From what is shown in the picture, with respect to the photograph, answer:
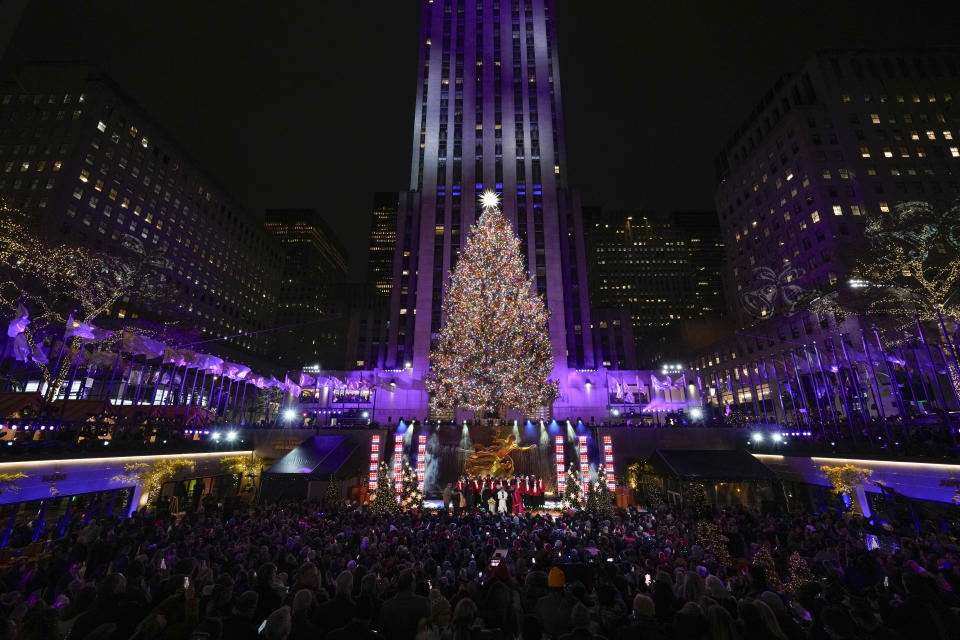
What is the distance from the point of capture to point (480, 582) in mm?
8344

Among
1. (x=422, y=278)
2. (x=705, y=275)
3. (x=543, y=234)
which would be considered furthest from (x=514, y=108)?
(x=705, y=275)

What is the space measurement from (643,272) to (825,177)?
247 ft

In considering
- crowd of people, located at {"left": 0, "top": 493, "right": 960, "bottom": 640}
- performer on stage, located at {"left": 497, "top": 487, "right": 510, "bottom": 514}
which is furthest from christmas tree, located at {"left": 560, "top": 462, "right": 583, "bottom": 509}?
crowd of people, located at {"left": 0, "top": 493, "right": 960, "bottom": 640}

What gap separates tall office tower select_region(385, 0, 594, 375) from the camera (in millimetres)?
52406

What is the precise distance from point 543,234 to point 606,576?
47802 millimetres

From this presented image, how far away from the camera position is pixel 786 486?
25.9 meters

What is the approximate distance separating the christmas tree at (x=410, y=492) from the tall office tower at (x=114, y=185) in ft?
131

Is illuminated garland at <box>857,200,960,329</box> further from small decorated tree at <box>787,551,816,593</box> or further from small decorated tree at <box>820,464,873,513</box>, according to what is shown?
small decorated tree at <box>787,551,816,593</box>

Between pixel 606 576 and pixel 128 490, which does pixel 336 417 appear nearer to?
A: pixel 128 490

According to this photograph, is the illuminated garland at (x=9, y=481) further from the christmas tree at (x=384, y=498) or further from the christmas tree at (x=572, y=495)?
the christmas tree at (x=572, y=495)

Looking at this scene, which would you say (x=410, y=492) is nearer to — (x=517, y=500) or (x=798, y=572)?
(x=517, y=500)

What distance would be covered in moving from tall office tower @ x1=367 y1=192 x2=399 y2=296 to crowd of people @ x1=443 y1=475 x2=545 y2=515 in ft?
474

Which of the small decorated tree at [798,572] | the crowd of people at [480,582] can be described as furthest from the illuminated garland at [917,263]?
the small decorated tree at [798,572]

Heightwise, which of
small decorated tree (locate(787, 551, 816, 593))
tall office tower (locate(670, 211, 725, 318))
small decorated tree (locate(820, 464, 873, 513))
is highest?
tall office tower (locate(670, 211, 725, 318))
